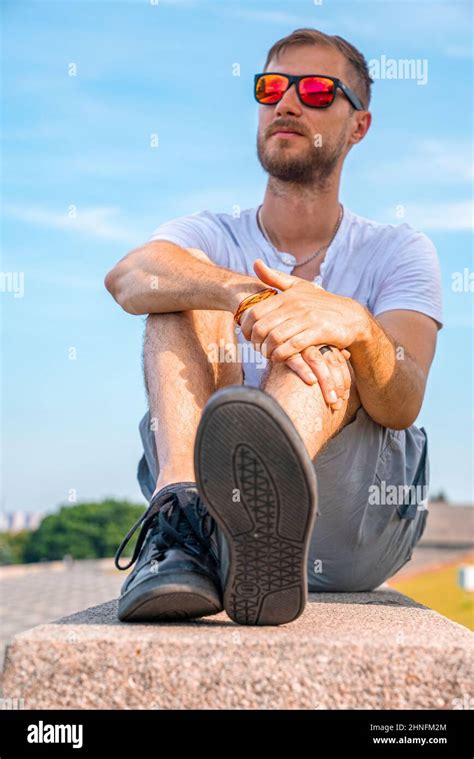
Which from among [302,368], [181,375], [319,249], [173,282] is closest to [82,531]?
[319,249]

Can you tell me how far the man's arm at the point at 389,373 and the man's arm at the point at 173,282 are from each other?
1.10ft

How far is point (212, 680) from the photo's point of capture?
58.2 inches

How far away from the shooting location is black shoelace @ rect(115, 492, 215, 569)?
1.71 meters

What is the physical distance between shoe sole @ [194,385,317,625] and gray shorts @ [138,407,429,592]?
0.70 metres

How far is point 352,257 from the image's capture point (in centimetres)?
285

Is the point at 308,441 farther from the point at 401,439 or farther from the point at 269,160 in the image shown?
the point at 269,160

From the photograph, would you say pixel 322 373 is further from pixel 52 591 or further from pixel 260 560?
pixel 52 591

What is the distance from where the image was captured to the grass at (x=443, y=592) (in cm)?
1362

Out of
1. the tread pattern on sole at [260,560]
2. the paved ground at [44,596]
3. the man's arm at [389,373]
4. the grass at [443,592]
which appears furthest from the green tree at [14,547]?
the tread pattern on sole at [260,560]

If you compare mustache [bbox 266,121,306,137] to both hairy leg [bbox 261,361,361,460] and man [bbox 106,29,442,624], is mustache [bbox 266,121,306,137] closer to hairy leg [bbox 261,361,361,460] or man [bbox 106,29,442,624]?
man [bbox 106,29,442,624]

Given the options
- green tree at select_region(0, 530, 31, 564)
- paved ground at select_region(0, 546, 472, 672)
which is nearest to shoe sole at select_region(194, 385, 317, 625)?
paved ground at select_region(0, 546, 472, 672)

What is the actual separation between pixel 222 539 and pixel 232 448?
222 millimetres

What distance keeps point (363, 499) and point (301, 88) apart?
57.0 inches
